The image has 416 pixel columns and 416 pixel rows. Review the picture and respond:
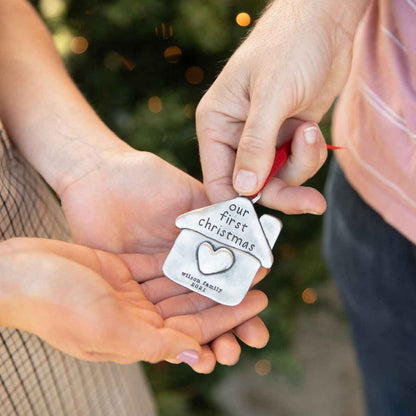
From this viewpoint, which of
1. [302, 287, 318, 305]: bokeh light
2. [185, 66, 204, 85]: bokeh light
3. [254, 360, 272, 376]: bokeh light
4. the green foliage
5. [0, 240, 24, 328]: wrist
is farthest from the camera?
[302, 287, 318, 305]: bokeh light

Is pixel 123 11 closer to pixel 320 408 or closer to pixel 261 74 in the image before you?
pixel 261 74

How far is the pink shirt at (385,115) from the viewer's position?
0.72m

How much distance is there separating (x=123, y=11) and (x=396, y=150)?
731 mm

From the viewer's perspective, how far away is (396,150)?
75 centimetres

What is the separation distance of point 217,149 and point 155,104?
1.64 ft

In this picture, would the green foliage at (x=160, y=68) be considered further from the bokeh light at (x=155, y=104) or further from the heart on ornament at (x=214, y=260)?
the heart on ornament at (x=214, y=260)

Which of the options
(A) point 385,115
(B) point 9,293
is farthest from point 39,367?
(A) point 385,115

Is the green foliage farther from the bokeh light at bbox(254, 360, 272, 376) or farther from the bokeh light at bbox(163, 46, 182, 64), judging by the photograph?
the bokeh light at bbox(254, 360, 272, 376)

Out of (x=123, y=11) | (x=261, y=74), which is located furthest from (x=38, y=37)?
(x=261, y=74)

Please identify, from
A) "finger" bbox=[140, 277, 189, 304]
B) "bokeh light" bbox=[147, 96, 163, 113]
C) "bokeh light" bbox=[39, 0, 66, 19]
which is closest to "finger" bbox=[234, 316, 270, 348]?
"finger" bbox=[140, 277, 189, 304]

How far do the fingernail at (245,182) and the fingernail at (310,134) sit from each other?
10 cm

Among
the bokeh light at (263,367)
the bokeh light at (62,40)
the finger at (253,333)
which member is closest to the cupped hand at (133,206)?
the finger at (253,333)

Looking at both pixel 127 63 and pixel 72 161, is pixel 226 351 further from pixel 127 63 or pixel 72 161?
pixel 127 63

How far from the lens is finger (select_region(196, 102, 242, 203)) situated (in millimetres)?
794
